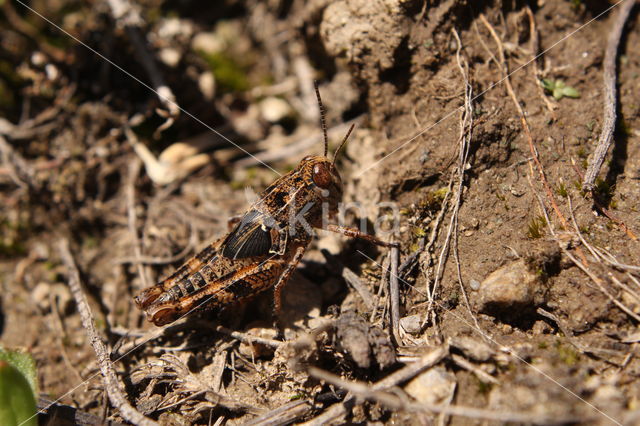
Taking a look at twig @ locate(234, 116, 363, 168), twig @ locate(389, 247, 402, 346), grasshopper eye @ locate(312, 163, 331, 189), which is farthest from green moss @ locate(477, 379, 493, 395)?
twig @ locate(234, 116, 363, 168)

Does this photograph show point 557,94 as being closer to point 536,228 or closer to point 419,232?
point 536,228

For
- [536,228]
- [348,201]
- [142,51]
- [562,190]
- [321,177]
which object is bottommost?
[536,228]

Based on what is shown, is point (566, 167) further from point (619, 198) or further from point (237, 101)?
point (237, 101)

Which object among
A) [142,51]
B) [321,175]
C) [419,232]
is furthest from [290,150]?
[419,232]

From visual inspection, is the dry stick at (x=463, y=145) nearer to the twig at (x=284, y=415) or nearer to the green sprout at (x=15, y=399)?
the twig at (x=284, y=415)

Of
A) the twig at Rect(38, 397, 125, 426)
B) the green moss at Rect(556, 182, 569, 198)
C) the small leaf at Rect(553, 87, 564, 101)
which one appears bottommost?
the green moss at Rect(556, 182, 569, 198)

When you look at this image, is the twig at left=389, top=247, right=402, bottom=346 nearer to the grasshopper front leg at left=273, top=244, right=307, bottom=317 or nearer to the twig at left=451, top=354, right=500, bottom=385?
the twig at left=451, top=354, right=500, bottom=385
